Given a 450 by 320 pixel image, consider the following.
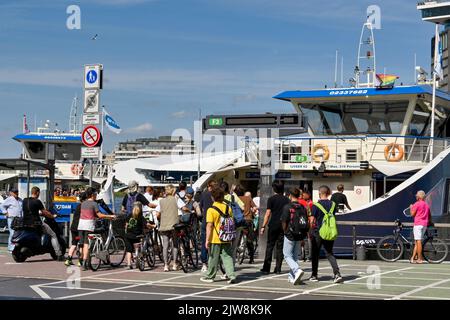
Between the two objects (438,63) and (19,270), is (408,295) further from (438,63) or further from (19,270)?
(438,63)

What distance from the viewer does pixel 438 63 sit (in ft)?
101

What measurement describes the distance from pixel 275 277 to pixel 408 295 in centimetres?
298

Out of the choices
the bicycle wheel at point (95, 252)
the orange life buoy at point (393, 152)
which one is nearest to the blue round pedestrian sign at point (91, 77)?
the bicycle wheel at point (95, 252)

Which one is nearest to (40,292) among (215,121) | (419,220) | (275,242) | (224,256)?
(224,256)

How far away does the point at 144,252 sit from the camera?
48.7 feet

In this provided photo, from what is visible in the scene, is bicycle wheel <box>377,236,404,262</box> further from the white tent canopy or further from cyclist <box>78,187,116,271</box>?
the white tent canopy

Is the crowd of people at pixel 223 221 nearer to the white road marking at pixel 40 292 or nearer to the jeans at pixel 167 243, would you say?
the jeans at pixel 167 243

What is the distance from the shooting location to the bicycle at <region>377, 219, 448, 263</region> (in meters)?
17.6

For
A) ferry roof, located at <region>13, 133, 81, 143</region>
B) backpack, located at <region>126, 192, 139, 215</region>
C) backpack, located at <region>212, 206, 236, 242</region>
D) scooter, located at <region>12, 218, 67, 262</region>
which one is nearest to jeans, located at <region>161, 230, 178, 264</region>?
backpack, located at <region>126, 192, 139, 215</region>

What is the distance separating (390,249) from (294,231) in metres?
6.43

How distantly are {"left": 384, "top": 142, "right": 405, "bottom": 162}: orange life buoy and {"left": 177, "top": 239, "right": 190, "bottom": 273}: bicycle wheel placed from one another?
40.4 feet

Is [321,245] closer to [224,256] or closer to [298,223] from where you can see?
[298,223]

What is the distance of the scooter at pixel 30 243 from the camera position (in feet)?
54.7

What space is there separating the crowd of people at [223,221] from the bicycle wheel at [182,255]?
109mm
